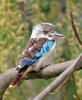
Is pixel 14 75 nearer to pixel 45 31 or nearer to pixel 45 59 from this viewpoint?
pixel 45 59

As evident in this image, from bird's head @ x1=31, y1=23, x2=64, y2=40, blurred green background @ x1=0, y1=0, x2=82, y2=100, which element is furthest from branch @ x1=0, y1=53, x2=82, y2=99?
blurred green background @ x1=0, y1=0, x2=82, y2=100

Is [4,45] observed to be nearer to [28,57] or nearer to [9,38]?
[9,38]

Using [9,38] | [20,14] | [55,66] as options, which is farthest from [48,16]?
[55,66]

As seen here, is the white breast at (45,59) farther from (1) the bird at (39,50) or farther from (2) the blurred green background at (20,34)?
(2) the blurred green background at (20,34)

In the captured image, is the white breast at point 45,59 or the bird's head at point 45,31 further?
the bird's head at point 45,31

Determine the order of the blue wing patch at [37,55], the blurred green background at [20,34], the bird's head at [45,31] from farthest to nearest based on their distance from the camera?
the blurred green background at [20,34] → the bird's head at [45,31] → the blue wing patch at [37,55]

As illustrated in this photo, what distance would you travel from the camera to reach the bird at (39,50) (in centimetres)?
255

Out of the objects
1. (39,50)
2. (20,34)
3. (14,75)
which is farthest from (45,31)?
(20,34)

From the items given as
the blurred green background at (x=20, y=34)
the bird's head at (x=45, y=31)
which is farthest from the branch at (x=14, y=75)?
the blurred green background at (x=20, y=34)

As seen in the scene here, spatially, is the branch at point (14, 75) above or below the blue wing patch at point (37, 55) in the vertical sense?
below

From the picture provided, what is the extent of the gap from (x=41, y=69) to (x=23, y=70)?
27cm

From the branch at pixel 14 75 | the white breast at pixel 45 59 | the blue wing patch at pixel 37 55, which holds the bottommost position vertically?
the branch at pixel 14 75

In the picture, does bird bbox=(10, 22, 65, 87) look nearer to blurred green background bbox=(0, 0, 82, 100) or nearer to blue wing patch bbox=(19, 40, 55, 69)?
blue wing patch bbox=(19, 40, 55, 69)

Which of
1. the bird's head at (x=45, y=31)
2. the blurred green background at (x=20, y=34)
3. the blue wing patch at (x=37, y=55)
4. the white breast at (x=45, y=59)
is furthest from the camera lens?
the blurred green background at (x=20, y=34)
